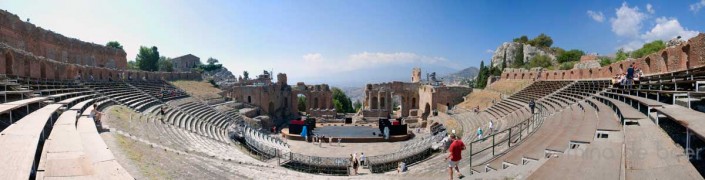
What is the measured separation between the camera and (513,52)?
64875mm

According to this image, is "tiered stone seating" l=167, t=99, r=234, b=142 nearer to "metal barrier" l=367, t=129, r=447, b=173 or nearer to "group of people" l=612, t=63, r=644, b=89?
"metal barrier" l=367, t=129, r=447, b=173

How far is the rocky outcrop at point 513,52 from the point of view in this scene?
5882 cm

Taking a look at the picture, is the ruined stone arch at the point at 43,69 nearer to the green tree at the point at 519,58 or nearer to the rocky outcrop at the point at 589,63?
the rocky outcrop at the point at 589,63

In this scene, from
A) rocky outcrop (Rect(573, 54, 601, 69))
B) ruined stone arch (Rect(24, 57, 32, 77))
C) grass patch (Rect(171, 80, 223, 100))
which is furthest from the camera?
grass patch (Rect(171, 80, 223, 100))

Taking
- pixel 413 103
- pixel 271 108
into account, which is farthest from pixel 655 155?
pixel 413 103

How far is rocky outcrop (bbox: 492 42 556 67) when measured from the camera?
58.8 metres

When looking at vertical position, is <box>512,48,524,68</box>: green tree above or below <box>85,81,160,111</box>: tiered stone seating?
→ above

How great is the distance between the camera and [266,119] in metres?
36.2

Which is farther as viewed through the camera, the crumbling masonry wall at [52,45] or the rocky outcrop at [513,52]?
the rocky outcrop at [513,52]

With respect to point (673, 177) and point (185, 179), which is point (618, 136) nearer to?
point (673, 177)

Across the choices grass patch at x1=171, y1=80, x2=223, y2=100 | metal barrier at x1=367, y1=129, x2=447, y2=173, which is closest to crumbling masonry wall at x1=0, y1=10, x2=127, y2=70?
grass patch at x1=171, y1=80, x2=223, y2=100

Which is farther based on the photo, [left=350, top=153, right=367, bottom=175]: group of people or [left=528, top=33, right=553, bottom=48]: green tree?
[left=528, top=33, right=553, bottom=48]: green tree

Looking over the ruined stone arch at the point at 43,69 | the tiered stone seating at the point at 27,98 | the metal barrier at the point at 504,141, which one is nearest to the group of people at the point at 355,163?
the metal barrier at the point at 504,141

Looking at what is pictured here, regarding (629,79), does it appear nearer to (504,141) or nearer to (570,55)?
(504,141)
